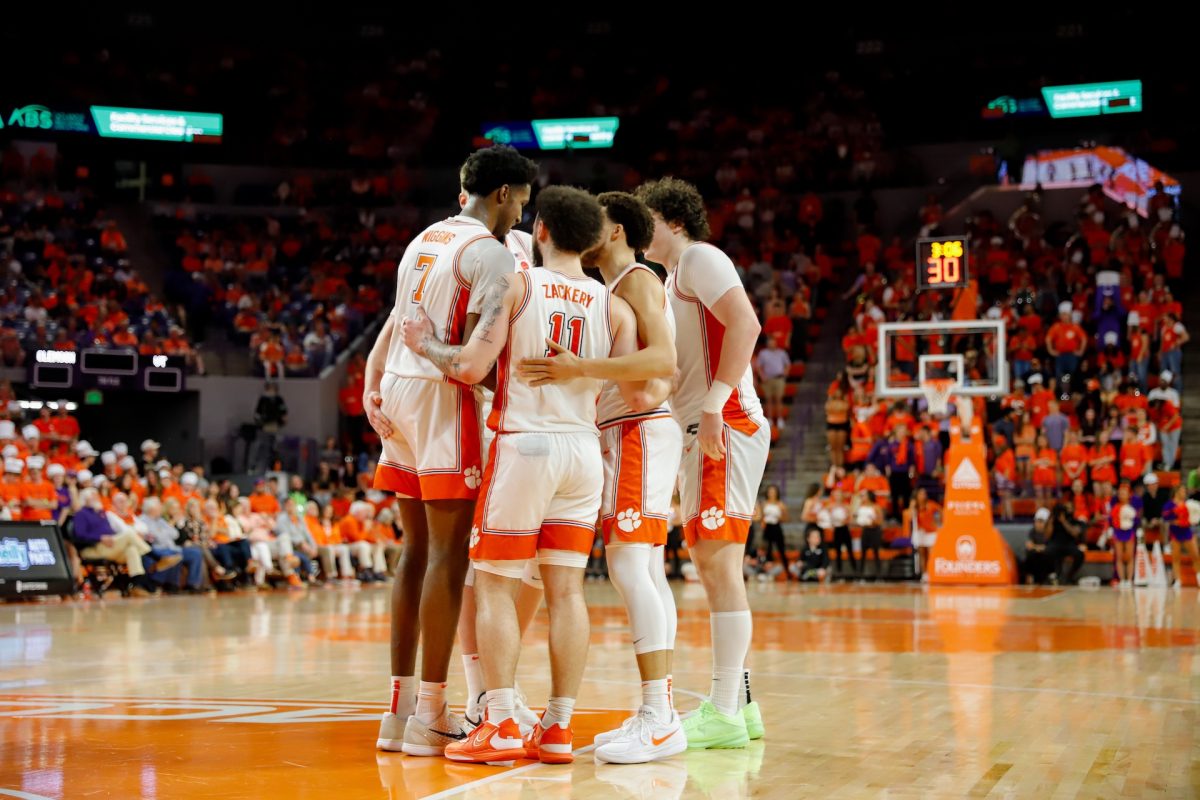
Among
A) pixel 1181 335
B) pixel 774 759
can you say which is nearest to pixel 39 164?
pixel 1181 335

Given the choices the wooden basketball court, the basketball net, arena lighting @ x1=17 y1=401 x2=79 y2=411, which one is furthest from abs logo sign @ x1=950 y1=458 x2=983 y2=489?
arena lighting @ x1=17 y1=401 x2=79 y2=411

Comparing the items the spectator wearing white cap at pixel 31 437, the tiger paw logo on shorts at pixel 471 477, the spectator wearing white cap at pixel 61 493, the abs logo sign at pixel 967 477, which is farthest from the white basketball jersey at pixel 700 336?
the spectator wearing white cap at pixel 31 437

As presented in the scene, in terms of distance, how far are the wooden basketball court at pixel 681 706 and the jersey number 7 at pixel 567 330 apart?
1612 millimetres

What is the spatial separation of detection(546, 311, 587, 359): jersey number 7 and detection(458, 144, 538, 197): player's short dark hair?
726mm

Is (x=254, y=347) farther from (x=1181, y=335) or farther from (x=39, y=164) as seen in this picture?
(x=1181, y=335)

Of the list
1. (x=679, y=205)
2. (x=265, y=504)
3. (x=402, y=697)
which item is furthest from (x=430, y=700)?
(x=265, y=504)

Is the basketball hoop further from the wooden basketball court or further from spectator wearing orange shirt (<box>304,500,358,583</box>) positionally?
spectator wearing orange shirt (<box>304,500,358,583</box>)

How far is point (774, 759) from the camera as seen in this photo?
515cm

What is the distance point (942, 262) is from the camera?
1858 centimetres

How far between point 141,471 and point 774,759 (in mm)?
20335

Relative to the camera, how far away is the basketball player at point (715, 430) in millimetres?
5688

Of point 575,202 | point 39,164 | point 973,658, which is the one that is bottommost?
point 973,658

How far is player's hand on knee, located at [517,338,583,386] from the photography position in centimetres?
517

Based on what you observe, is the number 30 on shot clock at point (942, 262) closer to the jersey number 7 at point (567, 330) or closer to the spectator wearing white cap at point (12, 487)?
the spectator wearing white cap at point (12, 487)
